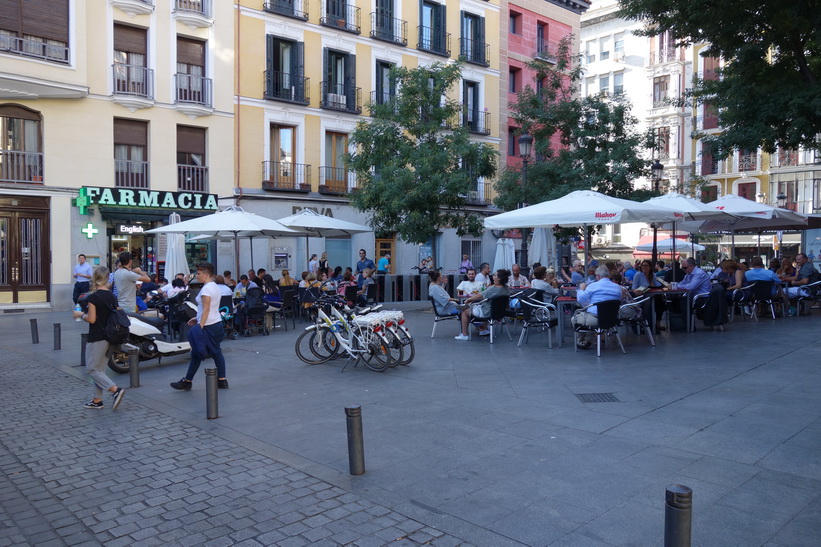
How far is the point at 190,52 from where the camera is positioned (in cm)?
2356

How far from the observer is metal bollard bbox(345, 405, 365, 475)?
16.4ft

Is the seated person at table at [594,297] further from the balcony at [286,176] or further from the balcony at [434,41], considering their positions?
the balcony at [434,41]

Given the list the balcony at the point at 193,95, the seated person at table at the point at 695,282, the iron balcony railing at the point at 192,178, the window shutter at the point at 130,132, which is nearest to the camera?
the seated person at table at the point at 695,282

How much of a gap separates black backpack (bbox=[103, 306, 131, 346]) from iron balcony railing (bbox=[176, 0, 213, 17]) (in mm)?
18782

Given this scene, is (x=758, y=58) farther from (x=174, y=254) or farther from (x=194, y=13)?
(x=194, y=13)

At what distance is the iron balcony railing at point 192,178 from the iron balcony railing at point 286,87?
3.89 m

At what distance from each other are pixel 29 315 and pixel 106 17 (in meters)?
10.0

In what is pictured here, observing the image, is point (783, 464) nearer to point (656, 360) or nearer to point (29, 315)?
point (656, 360)

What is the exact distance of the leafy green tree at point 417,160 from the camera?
18.6 meters

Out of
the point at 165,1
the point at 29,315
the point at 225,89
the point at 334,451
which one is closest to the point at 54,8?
the point at 165,1

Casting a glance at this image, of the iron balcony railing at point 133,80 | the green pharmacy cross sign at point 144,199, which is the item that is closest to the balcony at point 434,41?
the iron balcony railing at point 133,80

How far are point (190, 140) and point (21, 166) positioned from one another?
5538 mm

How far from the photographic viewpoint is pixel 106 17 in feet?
70.5

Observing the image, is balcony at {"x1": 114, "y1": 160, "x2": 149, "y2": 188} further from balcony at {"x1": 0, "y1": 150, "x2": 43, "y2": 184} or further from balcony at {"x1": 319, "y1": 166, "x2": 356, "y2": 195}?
balcony at {"x1": 319, "y1": 166, "x2": 356, "y2": 195}
